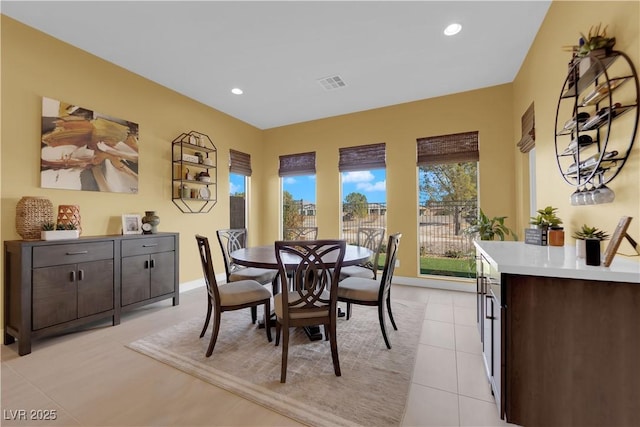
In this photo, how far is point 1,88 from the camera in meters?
2.29

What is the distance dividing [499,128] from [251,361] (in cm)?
412

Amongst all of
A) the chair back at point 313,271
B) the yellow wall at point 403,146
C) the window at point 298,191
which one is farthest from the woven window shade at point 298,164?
the chair back at point 313,271

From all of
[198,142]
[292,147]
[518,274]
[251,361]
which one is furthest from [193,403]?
[292,147]

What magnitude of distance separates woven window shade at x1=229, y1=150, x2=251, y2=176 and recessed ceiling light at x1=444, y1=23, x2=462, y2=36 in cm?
362

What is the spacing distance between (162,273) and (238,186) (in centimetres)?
222

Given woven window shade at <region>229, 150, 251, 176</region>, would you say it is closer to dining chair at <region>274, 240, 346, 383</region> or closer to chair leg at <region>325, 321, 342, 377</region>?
dining chair at <region>274, 240, 346, 383</region>

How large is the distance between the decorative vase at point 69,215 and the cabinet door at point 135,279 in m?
0.58

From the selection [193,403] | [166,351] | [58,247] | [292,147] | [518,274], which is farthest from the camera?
[292,147]

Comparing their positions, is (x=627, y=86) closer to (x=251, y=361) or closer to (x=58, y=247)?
(x=251, y=361)

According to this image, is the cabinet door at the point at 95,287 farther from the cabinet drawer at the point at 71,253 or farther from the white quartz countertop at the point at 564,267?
the white quartz countertop at the point at 564,267

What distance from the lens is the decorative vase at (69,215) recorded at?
A: 254 cm


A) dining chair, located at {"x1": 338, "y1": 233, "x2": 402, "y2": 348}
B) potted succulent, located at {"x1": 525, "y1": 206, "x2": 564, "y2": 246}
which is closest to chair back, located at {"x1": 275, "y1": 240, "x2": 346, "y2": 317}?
dining chair, located at {"x1": 338, "y1": 233, "x2": 402, "y2": 348}

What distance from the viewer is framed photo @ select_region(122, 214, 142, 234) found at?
121 inches

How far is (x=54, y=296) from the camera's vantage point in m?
2.29
